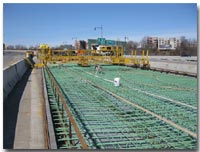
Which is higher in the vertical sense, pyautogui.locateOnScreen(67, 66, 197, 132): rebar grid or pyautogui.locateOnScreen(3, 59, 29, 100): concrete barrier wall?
pyautogui.locateOnScreen(3, 59, 29, 100): concrete barrier wall

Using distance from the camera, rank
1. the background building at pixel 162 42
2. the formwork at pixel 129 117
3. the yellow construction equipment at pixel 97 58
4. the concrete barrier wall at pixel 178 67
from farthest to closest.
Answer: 1. the yellow construction equipment at pixel 97 58
2. the concrete barrier wall at pixel 178 67
3. the background building at pixel 162 42
4. the formwork at pixel 129 117

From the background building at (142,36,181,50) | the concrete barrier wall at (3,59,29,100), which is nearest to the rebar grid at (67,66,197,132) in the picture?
the background building at (142,36,181,50)

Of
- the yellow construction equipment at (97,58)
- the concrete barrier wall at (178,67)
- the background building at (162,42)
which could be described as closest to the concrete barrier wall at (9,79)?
the background building at (162,42)

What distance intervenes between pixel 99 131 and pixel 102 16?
2162 mm

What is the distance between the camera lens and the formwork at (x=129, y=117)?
5859 mm

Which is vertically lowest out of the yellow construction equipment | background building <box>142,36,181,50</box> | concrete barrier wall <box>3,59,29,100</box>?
concrete barrier wall <box>3,59,29,100</box>

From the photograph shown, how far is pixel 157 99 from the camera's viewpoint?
9.27 m

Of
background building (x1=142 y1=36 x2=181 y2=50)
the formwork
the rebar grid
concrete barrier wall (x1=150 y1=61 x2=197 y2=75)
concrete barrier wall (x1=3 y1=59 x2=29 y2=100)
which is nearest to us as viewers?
the formwork

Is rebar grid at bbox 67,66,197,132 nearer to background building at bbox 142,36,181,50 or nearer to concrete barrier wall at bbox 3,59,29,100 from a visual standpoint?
background building at bbox 142,36,181,50

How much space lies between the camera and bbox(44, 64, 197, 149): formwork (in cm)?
586

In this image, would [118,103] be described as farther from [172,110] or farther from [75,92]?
[75,92]

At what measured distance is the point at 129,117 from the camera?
7.34 m

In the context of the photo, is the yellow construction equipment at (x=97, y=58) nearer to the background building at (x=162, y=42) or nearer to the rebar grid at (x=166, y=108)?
the rebar grid at (x=166, y=108)

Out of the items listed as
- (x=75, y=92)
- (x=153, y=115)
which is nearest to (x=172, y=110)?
(x=153, y=115)
